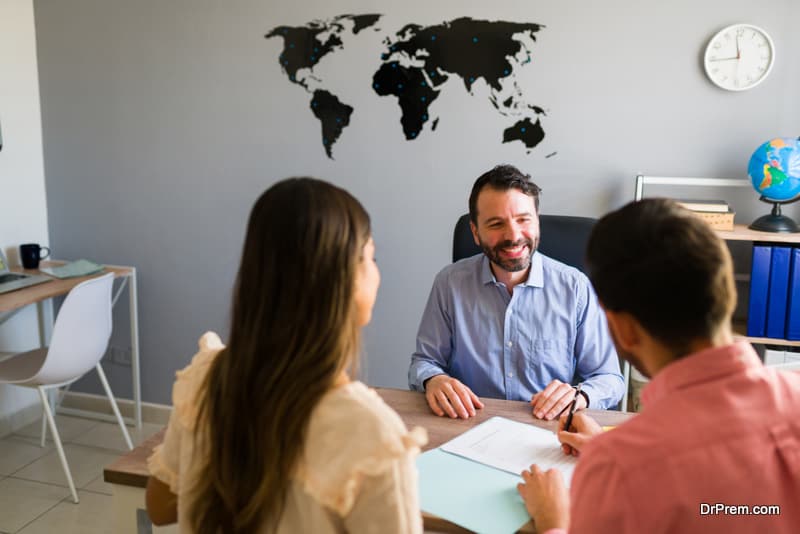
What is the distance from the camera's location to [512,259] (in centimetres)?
192

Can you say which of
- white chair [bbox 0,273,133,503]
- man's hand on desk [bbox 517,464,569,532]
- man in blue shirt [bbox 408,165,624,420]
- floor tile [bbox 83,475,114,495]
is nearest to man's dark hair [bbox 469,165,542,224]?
man in blue shirt [bbox 408,165,624,420]

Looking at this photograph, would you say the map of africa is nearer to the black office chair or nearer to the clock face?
the clock face

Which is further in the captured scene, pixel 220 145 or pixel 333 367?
pixel 220 145

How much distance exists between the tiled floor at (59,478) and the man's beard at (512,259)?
5.76 ft

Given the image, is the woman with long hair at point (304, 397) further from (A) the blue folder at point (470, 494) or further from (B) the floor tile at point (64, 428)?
(B) the floor tile at point (64, 428)

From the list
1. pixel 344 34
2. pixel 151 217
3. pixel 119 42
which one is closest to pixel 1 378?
pixel 151 217

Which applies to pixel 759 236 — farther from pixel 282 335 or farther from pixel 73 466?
pixel 73 466

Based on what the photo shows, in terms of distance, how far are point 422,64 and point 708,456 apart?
93.6 inches

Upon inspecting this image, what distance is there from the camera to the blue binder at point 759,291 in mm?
2393

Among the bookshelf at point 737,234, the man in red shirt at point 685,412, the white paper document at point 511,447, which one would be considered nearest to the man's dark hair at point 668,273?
the man in red shirt at point 685,412

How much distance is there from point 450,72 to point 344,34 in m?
0.48

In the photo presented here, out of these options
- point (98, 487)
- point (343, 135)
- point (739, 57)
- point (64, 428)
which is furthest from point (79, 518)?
point (739, 57)

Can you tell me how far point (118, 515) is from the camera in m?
1.35

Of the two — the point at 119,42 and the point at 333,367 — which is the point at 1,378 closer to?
the point at 119,42
